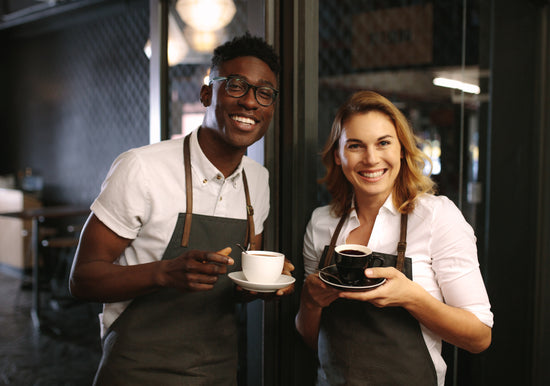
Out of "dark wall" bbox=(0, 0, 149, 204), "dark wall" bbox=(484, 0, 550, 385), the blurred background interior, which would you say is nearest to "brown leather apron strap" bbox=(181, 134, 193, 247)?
the blurred background interior

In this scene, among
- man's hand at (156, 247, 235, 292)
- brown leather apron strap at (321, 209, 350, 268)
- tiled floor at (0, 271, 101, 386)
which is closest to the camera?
man's hand at (156, 247, 235, 292)

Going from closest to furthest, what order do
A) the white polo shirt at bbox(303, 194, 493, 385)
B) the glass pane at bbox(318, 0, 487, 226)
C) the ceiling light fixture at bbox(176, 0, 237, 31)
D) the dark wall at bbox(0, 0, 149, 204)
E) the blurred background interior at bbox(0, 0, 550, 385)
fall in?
1. the white polo shirt at bbox(303, 194, 493, 385)
2. the blurred background interior at bbox(0, 0, 550, 385)
3. the ceiling light fixture at bbox(176, 0, 237, 31)
4. the glass pane at bbox(318, 0, 487, 226)
5. the dark wall at bbox(0, 0, 149, 204)

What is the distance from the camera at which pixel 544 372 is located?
2607 millimetres

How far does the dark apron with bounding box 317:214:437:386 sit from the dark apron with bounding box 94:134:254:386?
38 centimetres

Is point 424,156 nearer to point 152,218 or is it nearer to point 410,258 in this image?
point 410,258

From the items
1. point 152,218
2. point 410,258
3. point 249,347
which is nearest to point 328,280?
point 410,258

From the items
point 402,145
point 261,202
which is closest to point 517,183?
point 402,145

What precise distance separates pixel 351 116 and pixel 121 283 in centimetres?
87

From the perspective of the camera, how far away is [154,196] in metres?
1.33

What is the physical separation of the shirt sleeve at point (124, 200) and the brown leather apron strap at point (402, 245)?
778mm

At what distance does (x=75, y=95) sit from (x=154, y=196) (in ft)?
18.8

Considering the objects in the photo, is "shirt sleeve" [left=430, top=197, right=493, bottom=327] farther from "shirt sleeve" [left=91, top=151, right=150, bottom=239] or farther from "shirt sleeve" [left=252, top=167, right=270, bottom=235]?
"shirt sleeve" [left=91, top=151, right=150, bottom=239]

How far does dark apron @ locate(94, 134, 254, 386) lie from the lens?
4.38 ft

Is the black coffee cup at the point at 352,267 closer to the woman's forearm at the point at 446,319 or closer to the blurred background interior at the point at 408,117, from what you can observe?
the woman's forearm at the point at 446,319
